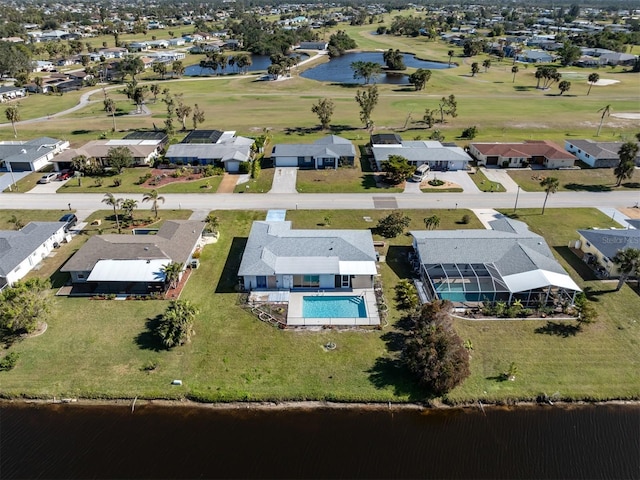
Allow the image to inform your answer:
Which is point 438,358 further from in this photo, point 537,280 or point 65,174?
point 65,174

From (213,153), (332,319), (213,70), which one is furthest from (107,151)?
(213,70)

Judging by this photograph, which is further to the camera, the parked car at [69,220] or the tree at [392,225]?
the parked car at [69,220]

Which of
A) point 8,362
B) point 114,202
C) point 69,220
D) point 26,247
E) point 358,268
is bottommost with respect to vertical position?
point 8,362

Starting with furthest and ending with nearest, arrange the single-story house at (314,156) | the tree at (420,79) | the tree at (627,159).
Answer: the tree at (420,79)
the single-story house at (314,156)
the tree at (627,159)

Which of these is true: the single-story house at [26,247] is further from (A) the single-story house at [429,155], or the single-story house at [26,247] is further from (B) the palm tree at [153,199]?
(A) the single-story house at [429,155]

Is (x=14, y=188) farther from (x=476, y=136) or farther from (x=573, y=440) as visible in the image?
(x=476, y=136)

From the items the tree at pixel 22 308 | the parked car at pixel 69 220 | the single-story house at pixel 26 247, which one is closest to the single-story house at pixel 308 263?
the tree at pixel 22 308

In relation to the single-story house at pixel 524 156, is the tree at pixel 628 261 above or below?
above
